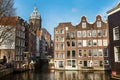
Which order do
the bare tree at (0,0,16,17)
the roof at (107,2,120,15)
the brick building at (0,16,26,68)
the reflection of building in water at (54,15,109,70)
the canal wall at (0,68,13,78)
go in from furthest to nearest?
the reflection of building in water at (54,15,109,70)
the brick building at (0,16,26,68)
the canal wall at (0,68,13,78)
the bare tree at (0,0,16,17)
the roof at (107,2,120,15)

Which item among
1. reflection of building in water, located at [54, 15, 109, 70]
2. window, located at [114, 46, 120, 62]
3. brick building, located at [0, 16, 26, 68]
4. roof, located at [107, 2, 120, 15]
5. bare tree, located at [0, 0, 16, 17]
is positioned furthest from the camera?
reflection of building in water, located at [54, 15, 109, 70]

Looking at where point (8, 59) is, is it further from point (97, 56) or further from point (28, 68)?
point (97, 56)

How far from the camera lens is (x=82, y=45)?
6412 centimetres

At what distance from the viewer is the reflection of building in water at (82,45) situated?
62.3 metres

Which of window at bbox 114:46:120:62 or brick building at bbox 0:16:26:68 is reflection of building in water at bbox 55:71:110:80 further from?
brick building at bbox 0:16:26:68

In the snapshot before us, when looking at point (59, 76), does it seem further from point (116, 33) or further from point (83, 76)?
point (116, 33)

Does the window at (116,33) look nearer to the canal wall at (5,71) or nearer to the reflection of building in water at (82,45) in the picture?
the canal wall at (5,71)

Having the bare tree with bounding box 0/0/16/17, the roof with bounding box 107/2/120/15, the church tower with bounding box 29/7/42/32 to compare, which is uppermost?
the church tower with bounding box 29/7/42/32

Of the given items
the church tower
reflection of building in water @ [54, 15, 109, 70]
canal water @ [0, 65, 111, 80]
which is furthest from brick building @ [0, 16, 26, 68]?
the church tower

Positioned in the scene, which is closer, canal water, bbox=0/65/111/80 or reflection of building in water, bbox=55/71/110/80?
reflection of building in water, bbox=55/71/110/80

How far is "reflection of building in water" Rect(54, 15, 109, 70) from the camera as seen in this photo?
62.3 m

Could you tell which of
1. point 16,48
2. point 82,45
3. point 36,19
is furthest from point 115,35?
point 36,19

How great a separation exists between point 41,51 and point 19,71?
178 ft

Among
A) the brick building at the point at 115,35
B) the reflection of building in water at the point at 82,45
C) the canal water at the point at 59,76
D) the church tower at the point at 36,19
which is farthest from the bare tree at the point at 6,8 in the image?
the church tower at the point at 36,19
